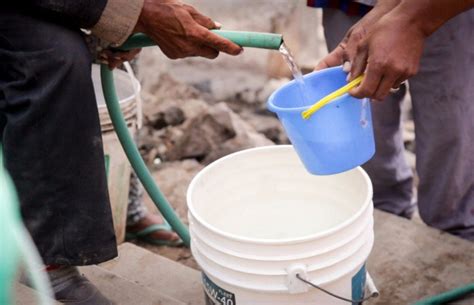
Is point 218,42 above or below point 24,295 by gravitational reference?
above

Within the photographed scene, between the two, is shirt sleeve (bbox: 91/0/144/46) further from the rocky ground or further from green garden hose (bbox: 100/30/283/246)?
the rocky ground

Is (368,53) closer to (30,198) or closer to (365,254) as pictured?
(365,254)

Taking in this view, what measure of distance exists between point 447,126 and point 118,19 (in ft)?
4.56

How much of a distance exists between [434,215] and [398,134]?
0.39 meters

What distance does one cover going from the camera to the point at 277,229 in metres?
2.33

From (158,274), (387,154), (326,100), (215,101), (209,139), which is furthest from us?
(215,101)

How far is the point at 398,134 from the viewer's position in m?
3.14

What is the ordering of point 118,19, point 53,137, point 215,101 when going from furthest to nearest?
point 215,101 < point 118,19 < point 53,137

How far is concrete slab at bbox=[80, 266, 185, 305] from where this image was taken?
7.33ft

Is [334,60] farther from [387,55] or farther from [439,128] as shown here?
[439,128]

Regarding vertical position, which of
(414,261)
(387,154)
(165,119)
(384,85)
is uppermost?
(384,85)

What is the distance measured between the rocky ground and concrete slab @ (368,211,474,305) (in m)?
0.85

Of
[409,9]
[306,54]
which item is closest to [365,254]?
[409,9]

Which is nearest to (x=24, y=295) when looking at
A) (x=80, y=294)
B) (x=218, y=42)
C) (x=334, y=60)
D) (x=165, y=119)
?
(x=80, y=294)
